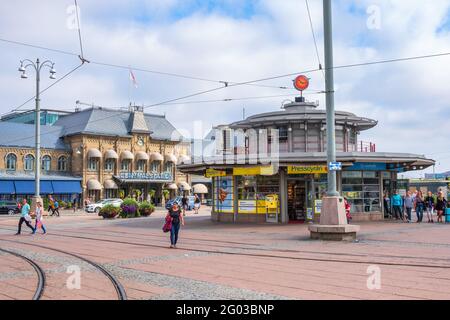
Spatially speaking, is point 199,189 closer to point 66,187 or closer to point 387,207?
point 66,187

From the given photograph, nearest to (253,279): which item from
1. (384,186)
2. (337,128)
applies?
(384,186)

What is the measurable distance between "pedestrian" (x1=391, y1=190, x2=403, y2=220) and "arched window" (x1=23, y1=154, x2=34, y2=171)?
45103mm

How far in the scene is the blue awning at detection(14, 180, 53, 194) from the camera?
55188mm

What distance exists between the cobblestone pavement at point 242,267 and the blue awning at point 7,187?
38.2 m

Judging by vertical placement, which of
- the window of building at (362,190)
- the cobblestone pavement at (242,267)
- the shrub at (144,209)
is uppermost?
the window of building at (362,190)

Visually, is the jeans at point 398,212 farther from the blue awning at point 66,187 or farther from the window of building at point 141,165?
the window of building at point 141,165

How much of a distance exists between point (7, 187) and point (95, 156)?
473 inches

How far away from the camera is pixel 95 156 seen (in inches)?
2493

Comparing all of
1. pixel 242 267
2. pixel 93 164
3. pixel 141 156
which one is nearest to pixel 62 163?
pixel 93 164

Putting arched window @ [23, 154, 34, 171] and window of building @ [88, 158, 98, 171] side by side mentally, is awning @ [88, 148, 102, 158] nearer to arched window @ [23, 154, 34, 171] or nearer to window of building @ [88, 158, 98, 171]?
window of building @ [88, 158, 98, 171]

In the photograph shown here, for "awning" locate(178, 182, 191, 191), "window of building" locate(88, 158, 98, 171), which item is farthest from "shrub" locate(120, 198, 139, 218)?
"awning" locate(178, 182, 191, 191)

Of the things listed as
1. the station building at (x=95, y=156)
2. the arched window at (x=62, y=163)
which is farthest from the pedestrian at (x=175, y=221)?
the arched window at (x=62, y=163)

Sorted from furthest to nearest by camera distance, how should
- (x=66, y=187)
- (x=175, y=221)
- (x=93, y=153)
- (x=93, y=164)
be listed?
(x=93, y=164) → (x=93, y=153) → (x=66, y=187) → (x=175, y=221)

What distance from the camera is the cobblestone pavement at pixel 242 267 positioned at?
863 cm
